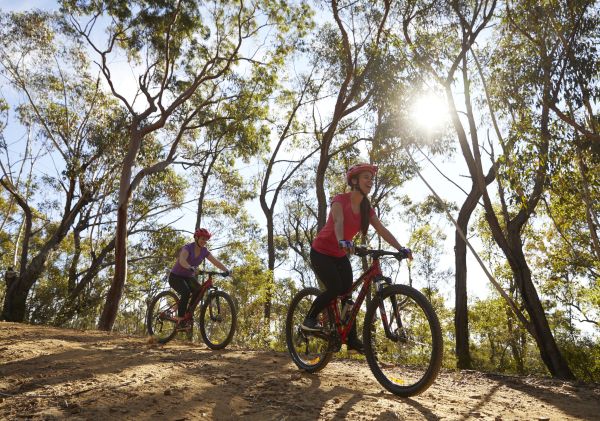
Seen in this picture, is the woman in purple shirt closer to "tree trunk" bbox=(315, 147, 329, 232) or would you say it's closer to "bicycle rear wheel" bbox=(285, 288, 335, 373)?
"bicycle rear wheel" bbox=(285, 288, 335, 373)

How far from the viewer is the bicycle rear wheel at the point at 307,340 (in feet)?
15.7

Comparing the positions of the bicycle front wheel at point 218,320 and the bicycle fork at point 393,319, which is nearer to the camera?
the bicycle fork at point 393,319

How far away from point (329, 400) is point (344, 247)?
1.31 m

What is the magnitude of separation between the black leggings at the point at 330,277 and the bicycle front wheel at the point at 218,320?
2961mm

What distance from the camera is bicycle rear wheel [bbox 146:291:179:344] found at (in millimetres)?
8128

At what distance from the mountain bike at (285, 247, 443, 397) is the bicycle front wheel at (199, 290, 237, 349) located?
8.99ft

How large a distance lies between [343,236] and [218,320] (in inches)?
158

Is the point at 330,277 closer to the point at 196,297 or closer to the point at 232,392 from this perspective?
the point at 232,392

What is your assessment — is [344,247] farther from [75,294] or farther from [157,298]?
[75,294]

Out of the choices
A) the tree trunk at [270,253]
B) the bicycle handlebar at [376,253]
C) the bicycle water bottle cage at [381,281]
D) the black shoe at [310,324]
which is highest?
the tree trunk at [270,253]

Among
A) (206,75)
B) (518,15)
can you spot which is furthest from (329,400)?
(206,75)

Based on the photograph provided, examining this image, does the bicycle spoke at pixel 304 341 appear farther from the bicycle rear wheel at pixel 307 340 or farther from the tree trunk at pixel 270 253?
the tree trunk at pixel 270 253

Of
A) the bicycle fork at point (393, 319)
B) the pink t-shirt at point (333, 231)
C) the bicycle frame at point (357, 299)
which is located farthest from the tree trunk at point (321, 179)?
the bicycle fork at point (393, 319)

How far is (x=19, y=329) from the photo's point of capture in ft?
27.8
